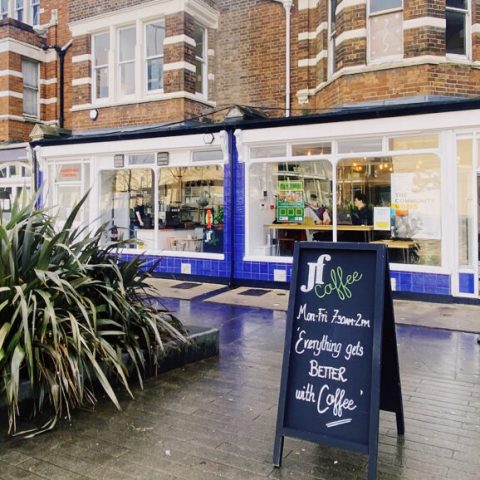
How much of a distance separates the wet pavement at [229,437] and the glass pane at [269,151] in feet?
20.5

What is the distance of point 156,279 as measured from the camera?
12297 mm

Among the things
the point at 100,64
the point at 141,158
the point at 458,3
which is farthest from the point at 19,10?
the point at 458,3

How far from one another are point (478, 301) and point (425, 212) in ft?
6.16

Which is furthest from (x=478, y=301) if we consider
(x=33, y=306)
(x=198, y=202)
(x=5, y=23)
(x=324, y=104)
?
(x=5, y=23)

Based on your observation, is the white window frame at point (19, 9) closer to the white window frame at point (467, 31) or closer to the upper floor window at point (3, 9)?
the upper floor window at point (3, 9)

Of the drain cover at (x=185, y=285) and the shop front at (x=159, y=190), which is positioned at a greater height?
the shop front at (x=159, y=190)

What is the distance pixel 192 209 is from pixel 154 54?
475 cm

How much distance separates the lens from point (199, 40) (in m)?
14.0

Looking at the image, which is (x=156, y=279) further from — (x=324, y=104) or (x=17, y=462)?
(x=17, y=462)

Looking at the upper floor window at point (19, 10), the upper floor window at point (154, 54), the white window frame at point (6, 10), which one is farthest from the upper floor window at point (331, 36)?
the white window frame at point (6, 10)

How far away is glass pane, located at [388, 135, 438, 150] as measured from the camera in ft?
30.3

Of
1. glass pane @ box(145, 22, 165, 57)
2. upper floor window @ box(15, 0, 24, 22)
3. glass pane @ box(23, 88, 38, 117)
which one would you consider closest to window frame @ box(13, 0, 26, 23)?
upper floor window @ box(15, 0, 24, 22)

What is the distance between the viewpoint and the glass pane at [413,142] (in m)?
A: 9.25

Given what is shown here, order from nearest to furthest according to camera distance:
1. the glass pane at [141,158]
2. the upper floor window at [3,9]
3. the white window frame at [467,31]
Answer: the white window frame at [467,31] < the glass pane at [141,158] < the upper floor window at [3,9]
